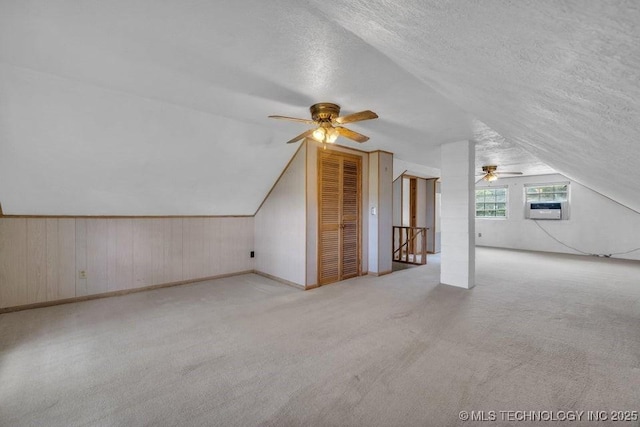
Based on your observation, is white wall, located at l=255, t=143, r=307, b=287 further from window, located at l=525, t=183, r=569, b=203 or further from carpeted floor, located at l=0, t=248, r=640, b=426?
window, located at l=525, t=183, r=569, b=203

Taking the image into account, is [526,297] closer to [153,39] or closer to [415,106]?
[415,106]

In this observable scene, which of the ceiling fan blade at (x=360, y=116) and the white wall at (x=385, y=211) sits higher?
the ceiling fan blade at (x=360, y=116)

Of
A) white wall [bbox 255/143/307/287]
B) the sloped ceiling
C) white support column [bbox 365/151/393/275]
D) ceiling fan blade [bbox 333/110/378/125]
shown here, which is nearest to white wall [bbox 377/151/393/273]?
white support column [bbox 365/151/393/275]

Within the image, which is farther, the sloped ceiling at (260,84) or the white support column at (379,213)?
the white support column at (379,213)

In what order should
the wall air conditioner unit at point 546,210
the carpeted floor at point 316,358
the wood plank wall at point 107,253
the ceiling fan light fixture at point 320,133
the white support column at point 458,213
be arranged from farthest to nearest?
the wall air conditioner unit at point 546,210 → the white support column at point 458,213 → the wood plank wall at point 107,253 → the ceiling fan light fixture at point 320,133 → the carpeted floor at point 316,358

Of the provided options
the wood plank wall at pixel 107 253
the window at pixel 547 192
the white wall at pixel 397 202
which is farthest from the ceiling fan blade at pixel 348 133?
the window at pixel 547 192

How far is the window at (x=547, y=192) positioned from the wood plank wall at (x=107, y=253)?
8350mm

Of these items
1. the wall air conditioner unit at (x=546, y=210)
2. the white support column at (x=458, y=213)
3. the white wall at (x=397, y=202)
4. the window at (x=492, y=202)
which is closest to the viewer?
the white support column at (x=458, y=213)

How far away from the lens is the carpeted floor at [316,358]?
5.77 ft

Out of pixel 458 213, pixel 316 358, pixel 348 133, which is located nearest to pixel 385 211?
pixel 458 213

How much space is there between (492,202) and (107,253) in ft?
33.3

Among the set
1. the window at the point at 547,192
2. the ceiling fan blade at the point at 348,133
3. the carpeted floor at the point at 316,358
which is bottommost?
the carpeted floor at the point at 316,358

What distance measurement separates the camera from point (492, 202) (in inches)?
365

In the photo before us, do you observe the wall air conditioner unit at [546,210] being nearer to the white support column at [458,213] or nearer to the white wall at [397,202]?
the white wall at [397,202]
